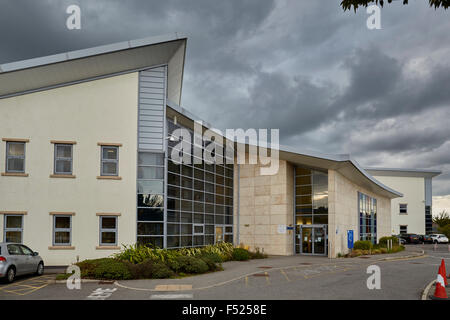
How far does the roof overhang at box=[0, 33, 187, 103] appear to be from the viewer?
1803 cm

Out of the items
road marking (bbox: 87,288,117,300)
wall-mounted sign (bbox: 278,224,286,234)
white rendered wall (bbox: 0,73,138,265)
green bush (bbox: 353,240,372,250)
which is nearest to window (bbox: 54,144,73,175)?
white rendered wall (bbox: 0,73,138,265)

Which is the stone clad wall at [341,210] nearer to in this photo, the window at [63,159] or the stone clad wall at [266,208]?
the stone clad wall at [266,208]

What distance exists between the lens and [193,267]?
17.7m

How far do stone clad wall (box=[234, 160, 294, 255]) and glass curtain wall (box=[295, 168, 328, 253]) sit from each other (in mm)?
558

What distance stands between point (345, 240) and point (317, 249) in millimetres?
2442

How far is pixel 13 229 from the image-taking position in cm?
1956

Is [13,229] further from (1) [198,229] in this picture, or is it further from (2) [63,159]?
(1) [198,229]

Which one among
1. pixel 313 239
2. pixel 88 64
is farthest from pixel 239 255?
pixel 88 64

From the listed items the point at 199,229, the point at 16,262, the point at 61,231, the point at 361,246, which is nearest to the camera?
the point at 16,262

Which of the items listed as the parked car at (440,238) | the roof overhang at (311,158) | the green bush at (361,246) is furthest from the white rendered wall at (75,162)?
the parked car at (440,238)

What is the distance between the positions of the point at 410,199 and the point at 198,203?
49.5 meters

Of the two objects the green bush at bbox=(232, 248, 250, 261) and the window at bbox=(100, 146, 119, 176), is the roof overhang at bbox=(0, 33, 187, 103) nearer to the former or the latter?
the window at bbox=(100, 146, 119, 176)
